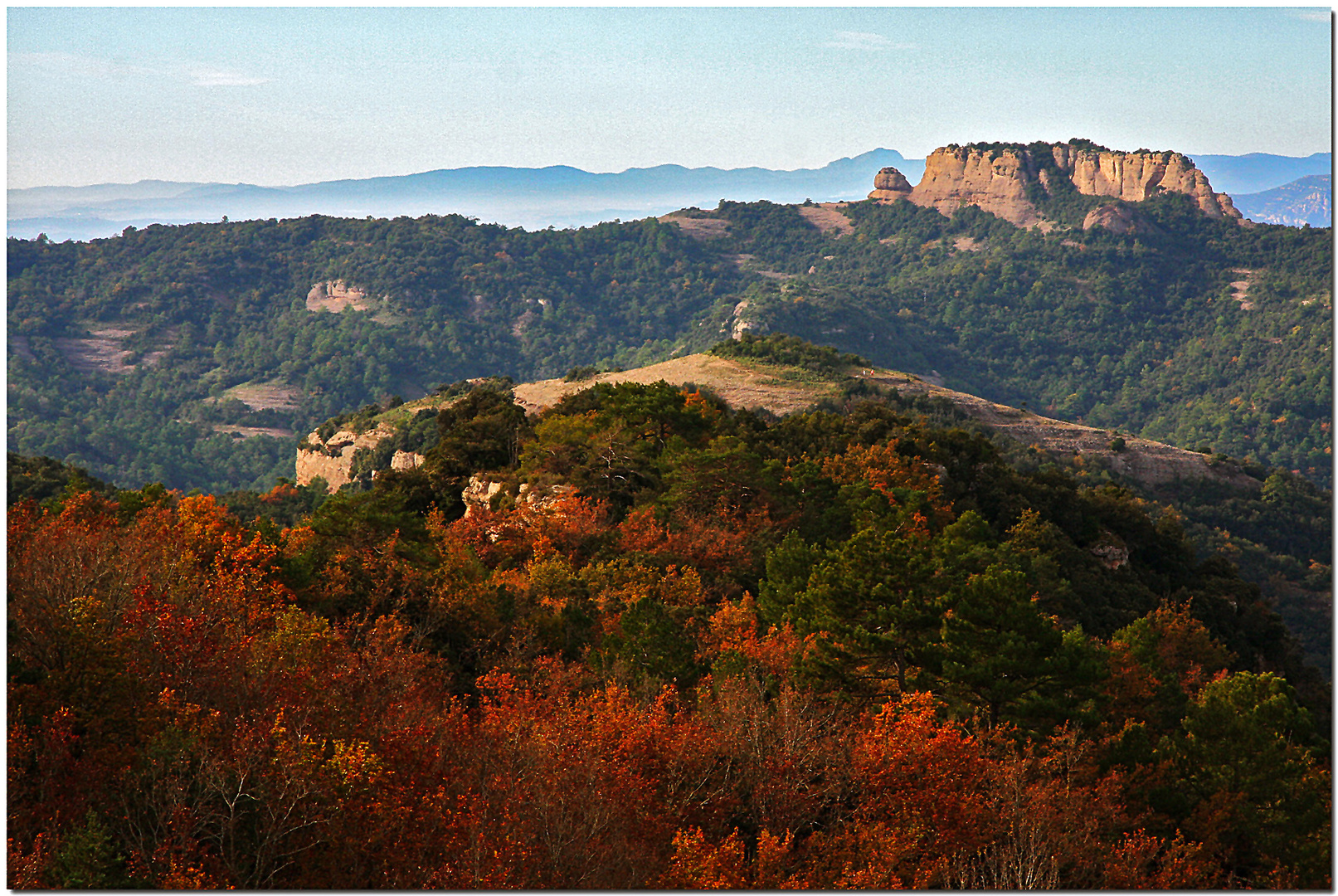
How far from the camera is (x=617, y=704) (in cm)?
2098

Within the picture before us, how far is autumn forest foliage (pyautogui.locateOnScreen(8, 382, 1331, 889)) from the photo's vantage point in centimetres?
1535

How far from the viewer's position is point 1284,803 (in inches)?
1016

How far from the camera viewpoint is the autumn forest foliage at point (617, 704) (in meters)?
15.4

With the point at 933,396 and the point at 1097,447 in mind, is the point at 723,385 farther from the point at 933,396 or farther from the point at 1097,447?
the point at 1097,447

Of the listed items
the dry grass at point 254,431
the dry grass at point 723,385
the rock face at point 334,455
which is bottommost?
the dry grass at point 254,431

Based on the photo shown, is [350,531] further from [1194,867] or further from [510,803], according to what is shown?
[1194,867]

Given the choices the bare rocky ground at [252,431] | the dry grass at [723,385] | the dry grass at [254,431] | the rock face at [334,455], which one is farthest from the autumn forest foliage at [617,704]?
the bare rocky ground at [252,431]

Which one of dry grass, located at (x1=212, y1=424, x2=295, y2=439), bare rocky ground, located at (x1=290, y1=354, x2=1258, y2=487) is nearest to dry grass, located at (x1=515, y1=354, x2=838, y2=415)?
bare rocky ground, located at (x1=290, y1=354, x2=1258, y2=487)

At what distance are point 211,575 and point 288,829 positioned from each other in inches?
411

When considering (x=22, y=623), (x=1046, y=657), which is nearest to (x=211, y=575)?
(x=22, y=623)

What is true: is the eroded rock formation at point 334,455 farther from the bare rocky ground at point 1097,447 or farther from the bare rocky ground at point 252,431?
the bare rocky ground at point 252,431

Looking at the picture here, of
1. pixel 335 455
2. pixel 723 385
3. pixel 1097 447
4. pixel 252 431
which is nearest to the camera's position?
pixel 335 455

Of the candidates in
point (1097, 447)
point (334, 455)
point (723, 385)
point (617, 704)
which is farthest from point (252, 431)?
point (617, 704)

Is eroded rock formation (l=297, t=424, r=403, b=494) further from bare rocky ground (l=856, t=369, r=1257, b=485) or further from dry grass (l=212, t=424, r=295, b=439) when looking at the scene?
dry grass (l=212, t=424, r=295, b=439)
